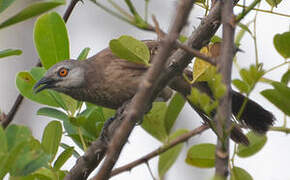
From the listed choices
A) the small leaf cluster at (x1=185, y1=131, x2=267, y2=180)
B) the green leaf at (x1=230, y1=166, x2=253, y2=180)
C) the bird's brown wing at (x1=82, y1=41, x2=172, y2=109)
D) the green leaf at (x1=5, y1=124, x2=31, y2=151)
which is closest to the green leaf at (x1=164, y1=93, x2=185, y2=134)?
the small leaf cluster at (x1=185, y1=131, x2=267, y2=180)

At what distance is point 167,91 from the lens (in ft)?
11.5

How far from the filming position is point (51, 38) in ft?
8.68

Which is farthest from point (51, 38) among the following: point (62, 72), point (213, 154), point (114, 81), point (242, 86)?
point (242, 86)

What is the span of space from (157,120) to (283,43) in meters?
0.56

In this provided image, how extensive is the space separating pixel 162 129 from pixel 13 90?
6211mm

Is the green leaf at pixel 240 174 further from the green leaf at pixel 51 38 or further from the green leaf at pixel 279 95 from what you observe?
the green leaf at pixel 51 38

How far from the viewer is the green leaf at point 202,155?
2.01 metres

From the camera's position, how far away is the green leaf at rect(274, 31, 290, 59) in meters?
1.81

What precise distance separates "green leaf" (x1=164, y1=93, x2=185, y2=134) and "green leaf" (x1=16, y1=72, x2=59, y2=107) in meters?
0.76

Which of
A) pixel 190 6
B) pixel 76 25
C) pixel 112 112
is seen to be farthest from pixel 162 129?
pixel 76 25

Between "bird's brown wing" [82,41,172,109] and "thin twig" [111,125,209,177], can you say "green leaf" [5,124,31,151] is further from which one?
"bird's brown wing" [82,41,172,109]

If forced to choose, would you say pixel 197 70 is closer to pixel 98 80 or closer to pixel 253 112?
pixel 253 112

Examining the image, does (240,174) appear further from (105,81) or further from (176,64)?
(105,81)

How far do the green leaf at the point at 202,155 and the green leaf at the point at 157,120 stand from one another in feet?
0.39
